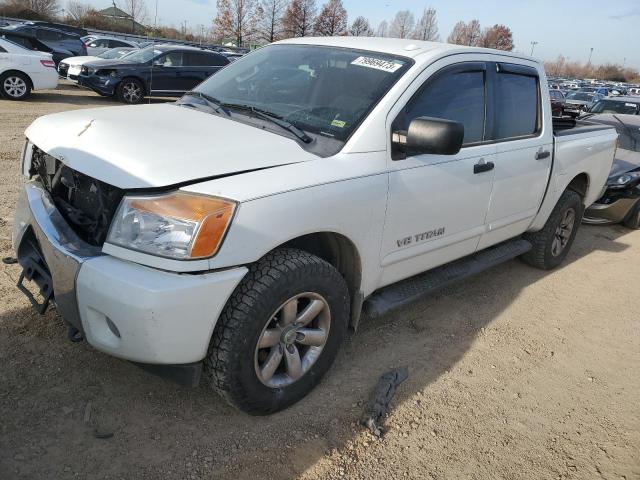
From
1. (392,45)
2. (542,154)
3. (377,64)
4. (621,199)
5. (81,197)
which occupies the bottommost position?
(621,199)

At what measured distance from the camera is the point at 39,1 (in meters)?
52.5

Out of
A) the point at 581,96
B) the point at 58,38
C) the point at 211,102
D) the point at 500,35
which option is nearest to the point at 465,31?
the point at 500,35

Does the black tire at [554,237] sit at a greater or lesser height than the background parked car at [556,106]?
lesser

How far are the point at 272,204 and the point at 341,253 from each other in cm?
72

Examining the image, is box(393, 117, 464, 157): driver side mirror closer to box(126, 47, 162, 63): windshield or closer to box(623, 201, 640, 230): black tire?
box(623, 201, 640, 230): black tire

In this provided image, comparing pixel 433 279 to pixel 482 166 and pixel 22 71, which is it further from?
pixel 22 71

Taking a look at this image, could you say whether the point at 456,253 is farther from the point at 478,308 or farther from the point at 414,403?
the point at 414,403

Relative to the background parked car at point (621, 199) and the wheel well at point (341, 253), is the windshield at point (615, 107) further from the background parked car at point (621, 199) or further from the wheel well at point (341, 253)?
the wheel well at point (341, 253)

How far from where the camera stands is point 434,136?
272cm

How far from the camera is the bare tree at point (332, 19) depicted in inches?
1853

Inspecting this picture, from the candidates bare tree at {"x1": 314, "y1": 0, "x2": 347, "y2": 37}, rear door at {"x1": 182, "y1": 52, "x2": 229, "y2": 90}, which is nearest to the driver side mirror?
rear door at {"x1": 182, "y1": 52, "x2": 229, "y2": 90}

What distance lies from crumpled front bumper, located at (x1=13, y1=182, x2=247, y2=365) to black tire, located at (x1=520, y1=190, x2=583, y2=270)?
3485mm

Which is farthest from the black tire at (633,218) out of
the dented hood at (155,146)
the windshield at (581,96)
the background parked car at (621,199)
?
the windshield at (581,96)

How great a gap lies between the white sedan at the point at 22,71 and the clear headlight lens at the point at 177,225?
39.1ft
